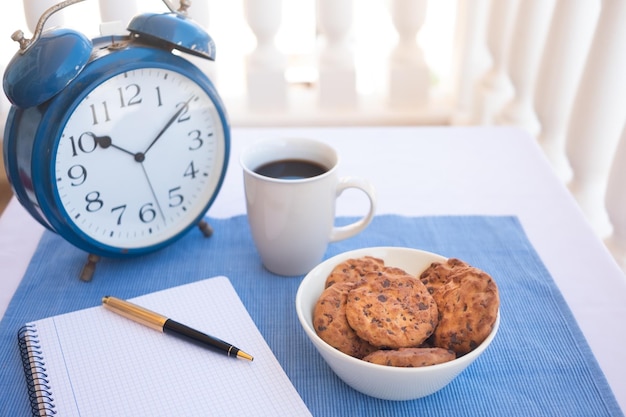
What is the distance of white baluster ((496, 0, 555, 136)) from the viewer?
48.4 inches

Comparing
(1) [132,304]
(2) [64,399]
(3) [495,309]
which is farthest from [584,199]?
(2) [64,399]

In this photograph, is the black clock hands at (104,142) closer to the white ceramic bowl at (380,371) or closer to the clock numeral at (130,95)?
the clock numeral at (130,95)

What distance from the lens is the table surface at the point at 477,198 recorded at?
2.40ft

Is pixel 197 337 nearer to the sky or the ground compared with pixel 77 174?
nearer to the ground

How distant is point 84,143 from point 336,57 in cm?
91

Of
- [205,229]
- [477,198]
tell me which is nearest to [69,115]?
[205,229]

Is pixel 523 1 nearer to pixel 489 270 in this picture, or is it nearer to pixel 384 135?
pixel 384 135

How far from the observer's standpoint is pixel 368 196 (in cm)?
76

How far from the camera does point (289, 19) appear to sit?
5.42 feet

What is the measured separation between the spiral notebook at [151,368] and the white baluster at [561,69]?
0.78m

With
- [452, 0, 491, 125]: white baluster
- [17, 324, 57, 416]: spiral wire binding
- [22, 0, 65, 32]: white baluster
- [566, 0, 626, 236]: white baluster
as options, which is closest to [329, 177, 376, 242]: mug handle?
[17, 324, 57, 416]: spiral wire binding

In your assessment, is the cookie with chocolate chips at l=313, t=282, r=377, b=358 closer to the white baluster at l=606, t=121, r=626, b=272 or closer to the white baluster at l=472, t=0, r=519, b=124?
the white baluster at l=606, t=121, r=626, b=272

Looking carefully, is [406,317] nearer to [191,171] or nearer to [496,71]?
[191,171]

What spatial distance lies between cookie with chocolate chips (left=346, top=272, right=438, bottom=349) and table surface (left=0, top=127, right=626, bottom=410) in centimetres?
21
